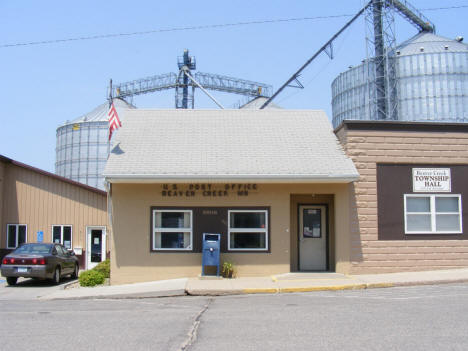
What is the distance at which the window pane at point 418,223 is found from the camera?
51.3 ft

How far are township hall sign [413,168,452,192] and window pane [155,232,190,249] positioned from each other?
23.2 feet

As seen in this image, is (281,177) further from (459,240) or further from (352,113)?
(352,113)

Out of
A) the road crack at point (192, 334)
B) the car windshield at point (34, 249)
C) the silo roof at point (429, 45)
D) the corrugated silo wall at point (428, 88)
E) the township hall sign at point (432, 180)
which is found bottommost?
the road crack at point (192, 334)

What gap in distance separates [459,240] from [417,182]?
2.17 meters

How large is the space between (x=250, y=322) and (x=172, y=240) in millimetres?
7099

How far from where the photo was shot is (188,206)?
1550 centimetres

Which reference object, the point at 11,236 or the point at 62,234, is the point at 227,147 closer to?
the point at 62,234

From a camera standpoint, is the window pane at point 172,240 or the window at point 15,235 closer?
the window pane at point 172,240

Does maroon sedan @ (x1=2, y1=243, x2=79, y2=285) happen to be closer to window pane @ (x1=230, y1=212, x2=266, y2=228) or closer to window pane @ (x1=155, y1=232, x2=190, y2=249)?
window pane @ (x1=155, y1=232, x2=190, y2=249)

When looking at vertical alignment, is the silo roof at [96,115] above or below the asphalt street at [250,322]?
above

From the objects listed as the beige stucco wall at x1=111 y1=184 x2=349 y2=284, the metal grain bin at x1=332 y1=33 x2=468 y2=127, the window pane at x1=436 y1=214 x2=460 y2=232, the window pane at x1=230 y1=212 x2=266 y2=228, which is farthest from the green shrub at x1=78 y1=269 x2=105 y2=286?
the metal grain bin at x1=332 y1=33 x2=468 y2=127

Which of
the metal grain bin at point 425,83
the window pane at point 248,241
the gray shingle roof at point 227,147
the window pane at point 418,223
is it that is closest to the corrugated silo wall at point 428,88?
the metal grain bin at point 425,83

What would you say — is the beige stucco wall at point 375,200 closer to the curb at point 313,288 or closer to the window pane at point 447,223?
the window pane at point 447,223

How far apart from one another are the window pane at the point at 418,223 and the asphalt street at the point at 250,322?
132 inches
